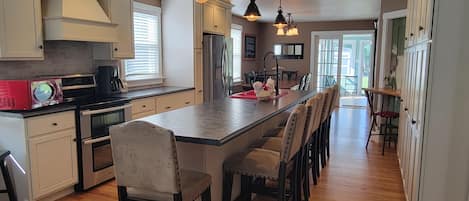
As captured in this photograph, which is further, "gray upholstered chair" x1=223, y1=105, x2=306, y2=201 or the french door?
the french door

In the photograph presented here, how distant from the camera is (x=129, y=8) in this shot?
427 cm

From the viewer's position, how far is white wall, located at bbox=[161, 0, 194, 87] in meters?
5.23

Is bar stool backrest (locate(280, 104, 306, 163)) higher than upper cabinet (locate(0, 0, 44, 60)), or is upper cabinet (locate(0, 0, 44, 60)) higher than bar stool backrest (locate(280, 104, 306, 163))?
upper cabinet (locate(0, 0, 44, 60))

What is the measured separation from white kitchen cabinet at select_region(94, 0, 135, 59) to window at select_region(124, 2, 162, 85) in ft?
1.56

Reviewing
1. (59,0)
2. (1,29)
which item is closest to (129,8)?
(59,0)

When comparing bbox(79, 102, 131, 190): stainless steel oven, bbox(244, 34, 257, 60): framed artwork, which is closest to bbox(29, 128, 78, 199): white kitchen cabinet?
bbox(79, 102, 131, 190): stainless steel oven

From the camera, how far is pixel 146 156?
1.90 meters

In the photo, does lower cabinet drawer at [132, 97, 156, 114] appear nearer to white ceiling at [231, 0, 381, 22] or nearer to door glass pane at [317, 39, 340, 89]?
white ceiling at [231, 0, 381, 22]

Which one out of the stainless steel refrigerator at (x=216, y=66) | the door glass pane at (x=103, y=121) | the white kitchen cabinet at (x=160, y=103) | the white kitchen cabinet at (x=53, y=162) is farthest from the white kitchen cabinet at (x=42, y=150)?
the stainless steel refrigerator at (x=216, y=66)

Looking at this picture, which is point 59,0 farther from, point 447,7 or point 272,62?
point 272,62

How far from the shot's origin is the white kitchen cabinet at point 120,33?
401 centimetres

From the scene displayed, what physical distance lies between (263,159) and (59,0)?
2460mm

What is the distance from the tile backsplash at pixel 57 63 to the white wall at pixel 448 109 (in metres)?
3.48

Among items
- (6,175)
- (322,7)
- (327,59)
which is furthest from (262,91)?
(327,59)
